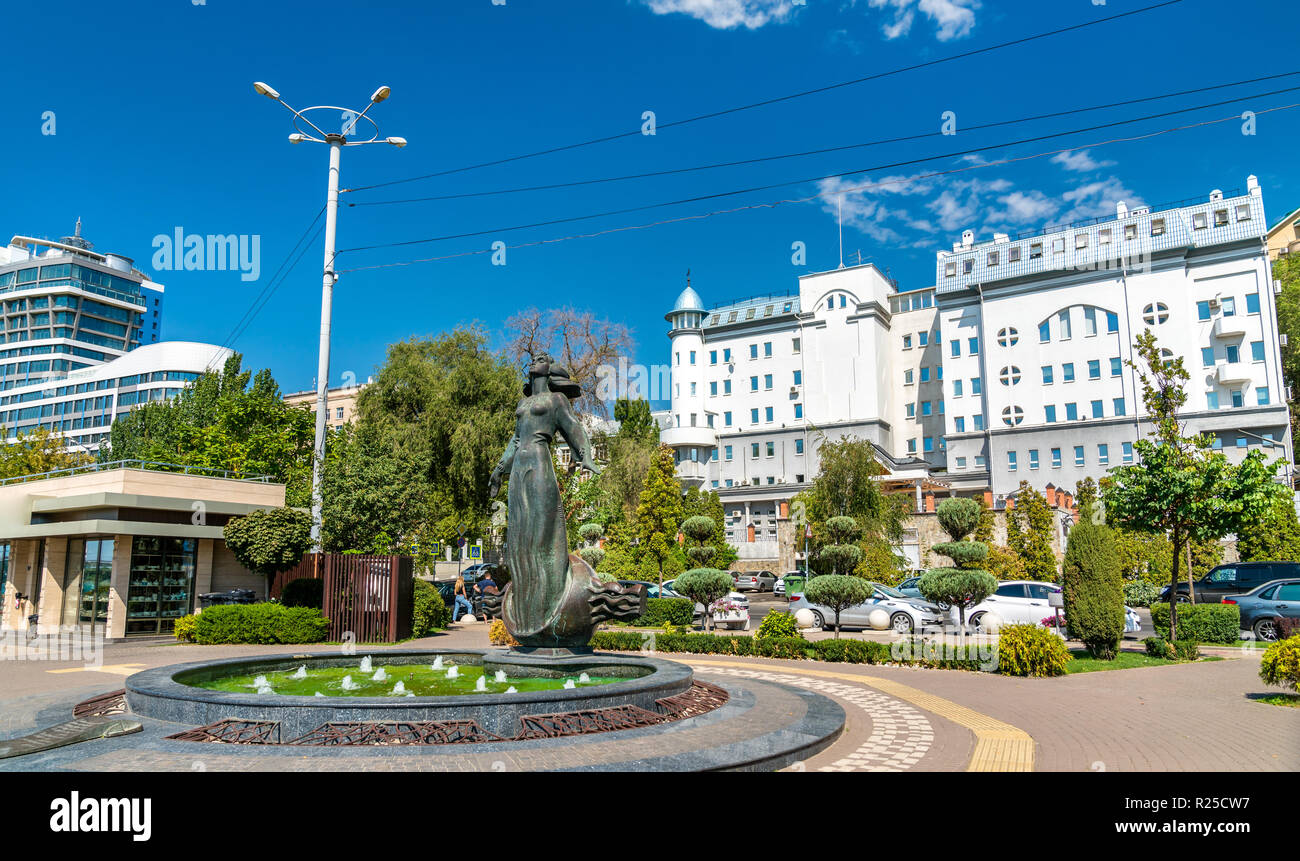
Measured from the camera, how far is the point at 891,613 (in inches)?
887

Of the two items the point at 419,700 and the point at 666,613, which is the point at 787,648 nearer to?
the point at 666,613

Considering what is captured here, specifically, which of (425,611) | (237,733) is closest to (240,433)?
(425,611)

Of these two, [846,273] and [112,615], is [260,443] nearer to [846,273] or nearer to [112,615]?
[112,615]

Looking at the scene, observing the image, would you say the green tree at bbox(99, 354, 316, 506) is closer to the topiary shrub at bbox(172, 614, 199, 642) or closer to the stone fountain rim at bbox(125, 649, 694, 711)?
the topiary shrub at bbox(172, 614, 199, 642)

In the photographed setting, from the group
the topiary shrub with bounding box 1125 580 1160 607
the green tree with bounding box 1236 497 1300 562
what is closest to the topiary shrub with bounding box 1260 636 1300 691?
the topiary shrub with bounding box 1125 580 1160 607

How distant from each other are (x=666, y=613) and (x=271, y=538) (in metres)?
11.0

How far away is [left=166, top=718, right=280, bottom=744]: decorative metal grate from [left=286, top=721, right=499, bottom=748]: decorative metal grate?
26 cm

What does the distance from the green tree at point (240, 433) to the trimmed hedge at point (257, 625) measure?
12.6 m

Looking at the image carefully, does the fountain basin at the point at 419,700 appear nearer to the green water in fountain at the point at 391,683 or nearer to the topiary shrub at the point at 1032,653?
the green water in fountain at the point at 391,683
